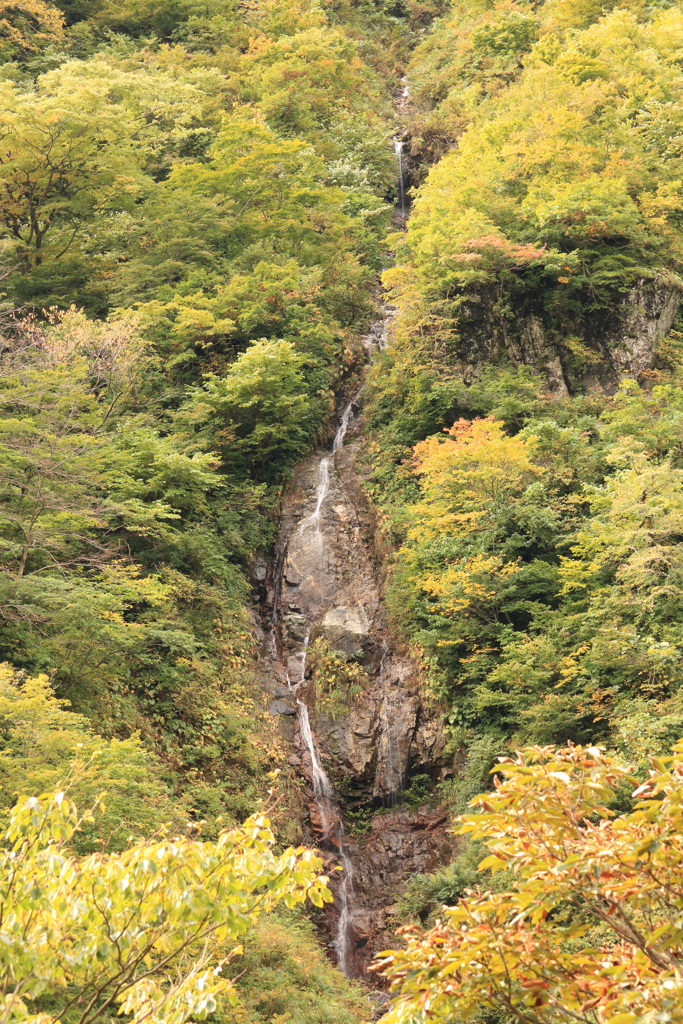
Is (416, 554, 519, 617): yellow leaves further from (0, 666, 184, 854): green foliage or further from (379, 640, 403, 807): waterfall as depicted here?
(0, 666, 184, 854): green foliage

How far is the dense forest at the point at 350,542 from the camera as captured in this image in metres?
3.63

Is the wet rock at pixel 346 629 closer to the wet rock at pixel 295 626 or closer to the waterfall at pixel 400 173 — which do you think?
the wet rock at pixel 295 626

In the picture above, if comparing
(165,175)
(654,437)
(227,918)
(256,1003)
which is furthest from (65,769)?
(165,175)

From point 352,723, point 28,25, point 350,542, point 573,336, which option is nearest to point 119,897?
point 352,723

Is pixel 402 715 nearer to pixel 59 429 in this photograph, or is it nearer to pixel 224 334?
pixel 59 429

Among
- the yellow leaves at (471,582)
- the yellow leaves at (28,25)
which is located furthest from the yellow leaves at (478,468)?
the yellow leaves at (28,25)

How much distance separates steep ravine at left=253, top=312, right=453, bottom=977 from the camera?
42.4ft

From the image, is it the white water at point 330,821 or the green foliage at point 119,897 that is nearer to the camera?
the green foliage at point 119,897

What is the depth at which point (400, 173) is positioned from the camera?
107 ft

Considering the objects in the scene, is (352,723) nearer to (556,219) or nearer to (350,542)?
(350,542)

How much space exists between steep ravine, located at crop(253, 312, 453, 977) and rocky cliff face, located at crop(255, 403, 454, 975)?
20mm

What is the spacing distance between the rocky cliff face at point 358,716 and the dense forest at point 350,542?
118 mm

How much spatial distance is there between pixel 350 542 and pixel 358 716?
15.6 ft

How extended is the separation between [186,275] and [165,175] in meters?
8.78
